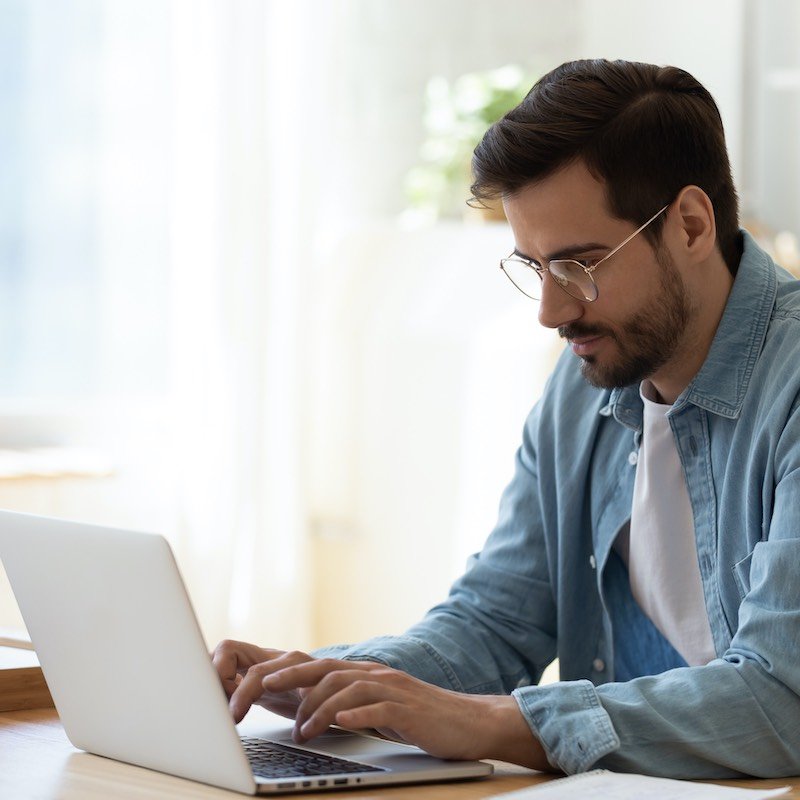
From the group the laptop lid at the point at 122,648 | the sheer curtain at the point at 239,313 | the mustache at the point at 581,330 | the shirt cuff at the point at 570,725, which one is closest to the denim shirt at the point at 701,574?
the shirt cuff at the point at 570,725

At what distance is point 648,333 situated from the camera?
1.43m

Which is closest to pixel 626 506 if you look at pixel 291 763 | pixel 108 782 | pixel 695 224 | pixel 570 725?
pixel 695 224

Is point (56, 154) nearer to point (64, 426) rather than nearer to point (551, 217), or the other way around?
point (64, 426)

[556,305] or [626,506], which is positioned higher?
[556,305]

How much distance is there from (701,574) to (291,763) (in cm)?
53

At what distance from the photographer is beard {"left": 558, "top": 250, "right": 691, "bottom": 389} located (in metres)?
1.44

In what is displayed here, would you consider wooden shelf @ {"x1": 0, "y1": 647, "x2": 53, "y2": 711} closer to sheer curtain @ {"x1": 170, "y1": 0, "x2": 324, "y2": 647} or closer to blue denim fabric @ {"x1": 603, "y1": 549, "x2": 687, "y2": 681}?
blue denim fabric @ {"x1": 603, "y1": 549, "x2": 687, "y2": 681}

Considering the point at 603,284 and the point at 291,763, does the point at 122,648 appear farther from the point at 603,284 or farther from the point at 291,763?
the point at 603,284

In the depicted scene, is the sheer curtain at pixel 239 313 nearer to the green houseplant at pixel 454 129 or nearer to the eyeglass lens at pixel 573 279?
the green houseplant at pixel 454 129

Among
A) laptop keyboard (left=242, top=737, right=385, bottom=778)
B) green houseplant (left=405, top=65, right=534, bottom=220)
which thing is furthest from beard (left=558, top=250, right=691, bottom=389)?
green houseplant (left=405, top=65, right=534, bottom=220)

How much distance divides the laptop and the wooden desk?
0.01 m

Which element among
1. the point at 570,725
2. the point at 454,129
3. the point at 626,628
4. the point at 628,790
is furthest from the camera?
the point at 454,129

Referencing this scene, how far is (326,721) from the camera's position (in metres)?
1.13

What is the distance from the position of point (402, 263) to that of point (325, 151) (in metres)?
0.37
